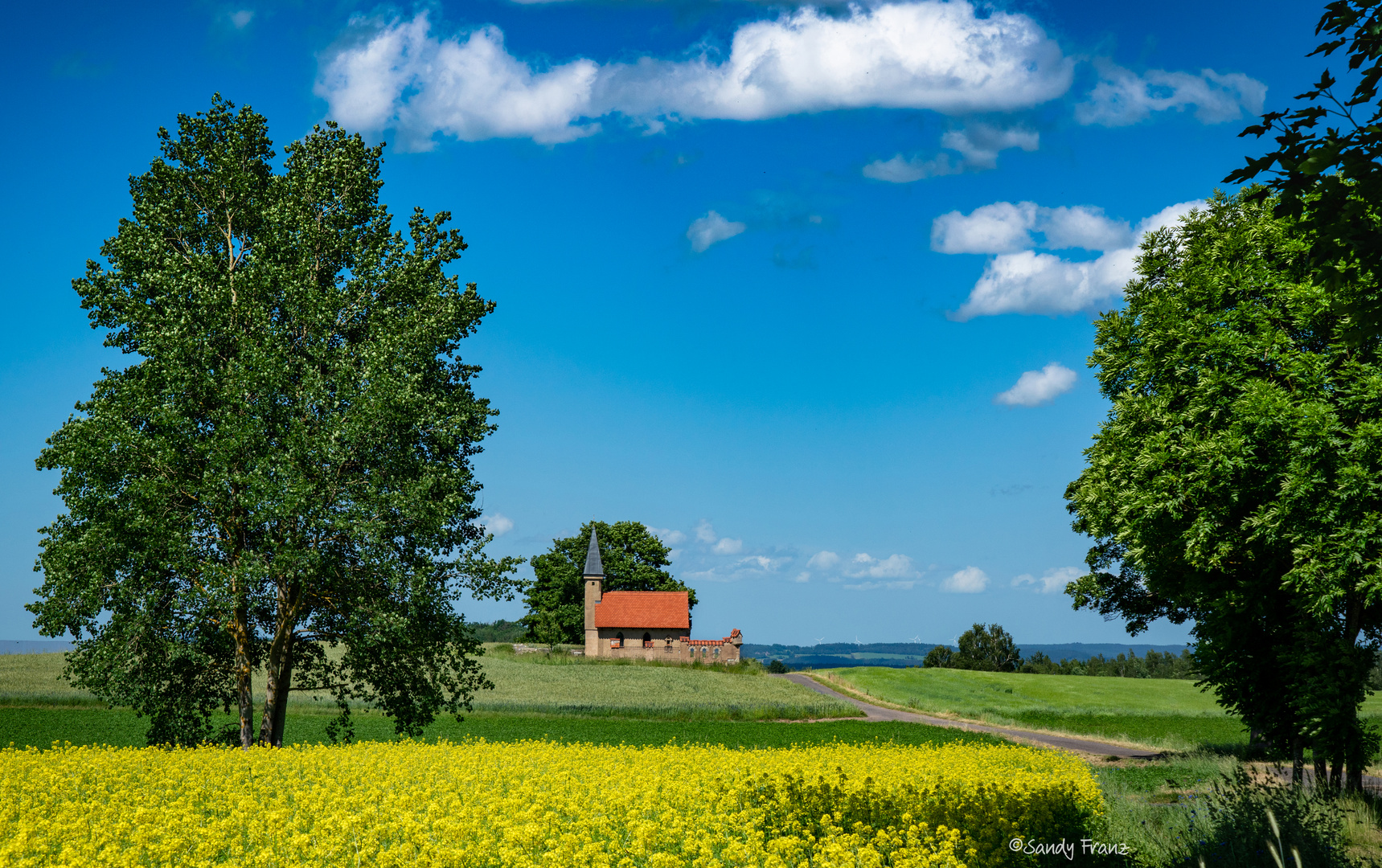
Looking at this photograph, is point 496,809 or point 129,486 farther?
point 129,486

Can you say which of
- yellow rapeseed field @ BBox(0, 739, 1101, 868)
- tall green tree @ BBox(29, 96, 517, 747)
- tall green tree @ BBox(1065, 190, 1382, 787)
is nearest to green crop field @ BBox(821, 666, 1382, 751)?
tall green tree @ BBox(1065, 190, 1382, 787)

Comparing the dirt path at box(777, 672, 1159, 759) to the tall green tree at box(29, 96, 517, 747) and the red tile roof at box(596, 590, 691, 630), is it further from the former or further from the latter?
the red tile roof at box(596, 590, 691, 630)

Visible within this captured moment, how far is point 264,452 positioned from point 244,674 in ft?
18.4

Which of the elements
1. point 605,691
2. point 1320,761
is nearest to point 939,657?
point 605,691

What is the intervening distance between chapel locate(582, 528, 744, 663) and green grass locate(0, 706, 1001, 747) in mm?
39715

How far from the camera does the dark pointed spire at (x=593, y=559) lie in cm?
8550

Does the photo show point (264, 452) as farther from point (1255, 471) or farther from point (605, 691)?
point (605, 691)

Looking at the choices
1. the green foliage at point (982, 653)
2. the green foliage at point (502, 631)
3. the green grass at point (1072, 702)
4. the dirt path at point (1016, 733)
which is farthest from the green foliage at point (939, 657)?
the green foliage at point (502, 631)

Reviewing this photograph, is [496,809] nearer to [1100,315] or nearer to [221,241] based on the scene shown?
[221,241]

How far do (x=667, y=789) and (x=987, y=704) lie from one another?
172ft

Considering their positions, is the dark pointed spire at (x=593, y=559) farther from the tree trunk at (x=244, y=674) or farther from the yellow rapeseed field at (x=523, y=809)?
the yellow rapeseed field at (x=523, y=809)

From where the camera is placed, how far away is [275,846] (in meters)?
9.56

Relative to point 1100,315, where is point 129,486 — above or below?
below

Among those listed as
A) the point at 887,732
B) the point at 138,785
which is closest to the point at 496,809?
the point at 138,785
